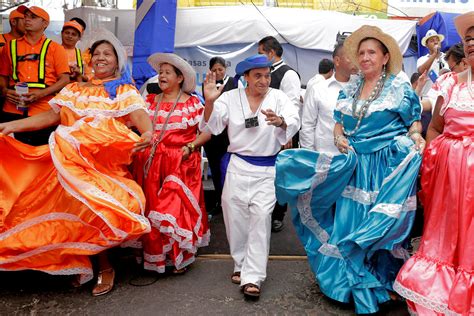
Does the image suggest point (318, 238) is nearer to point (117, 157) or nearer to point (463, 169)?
point (463, 169)

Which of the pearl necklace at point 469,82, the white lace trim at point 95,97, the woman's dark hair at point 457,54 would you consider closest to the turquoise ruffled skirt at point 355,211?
the pearl necklace at point 469,82

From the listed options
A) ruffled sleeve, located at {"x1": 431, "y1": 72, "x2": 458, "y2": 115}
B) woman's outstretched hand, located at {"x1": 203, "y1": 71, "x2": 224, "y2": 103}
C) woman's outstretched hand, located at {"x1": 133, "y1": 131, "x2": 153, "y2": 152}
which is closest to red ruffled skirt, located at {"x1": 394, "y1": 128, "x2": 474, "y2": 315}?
ruffled sleeve, located at {"x1": 431, "y1": 72, "x2": 458, "y2": 115}

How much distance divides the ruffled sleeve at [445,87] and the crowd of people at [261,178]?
14 mm

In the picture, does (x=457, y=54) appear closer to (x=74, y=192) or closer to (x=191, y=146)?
(x=191, y=146)

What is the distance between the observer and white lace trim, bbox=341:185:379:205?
131 inches

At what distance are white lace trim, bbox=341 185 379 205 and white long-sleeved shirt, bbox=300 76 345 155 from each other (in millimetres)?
865

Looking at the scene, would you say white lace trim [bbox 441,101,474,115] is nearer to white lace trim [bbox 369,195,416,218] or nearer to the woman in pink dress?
the woman in pink dress

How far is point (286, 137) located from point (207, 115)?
682 millimetres

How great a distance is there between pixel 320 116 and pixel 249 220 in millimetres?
1234

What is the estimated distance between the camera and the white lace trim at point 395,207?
3.11 meters

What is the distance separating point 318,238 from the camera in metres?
3.54

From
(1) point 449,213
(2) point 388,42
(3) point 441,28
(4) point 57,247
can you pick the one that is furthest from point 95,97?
(3) point 441,28

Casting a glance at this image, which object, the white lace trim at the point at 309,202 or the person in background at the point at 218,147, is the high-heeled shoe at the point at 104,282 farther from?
the person in background at the point at 218,147

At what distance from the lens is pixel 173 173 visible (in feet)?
13.0
